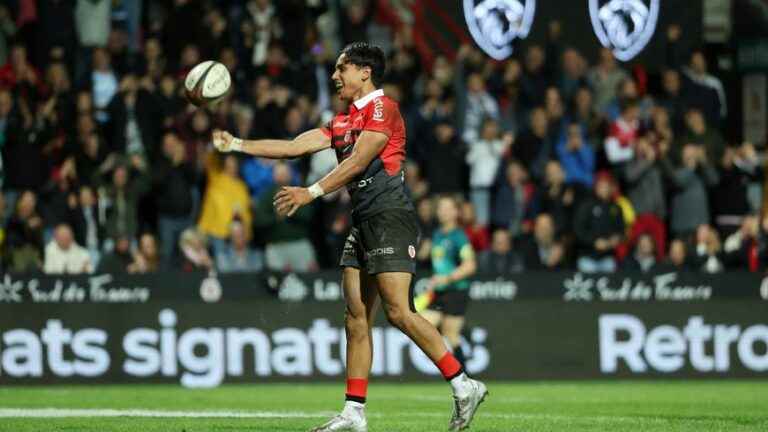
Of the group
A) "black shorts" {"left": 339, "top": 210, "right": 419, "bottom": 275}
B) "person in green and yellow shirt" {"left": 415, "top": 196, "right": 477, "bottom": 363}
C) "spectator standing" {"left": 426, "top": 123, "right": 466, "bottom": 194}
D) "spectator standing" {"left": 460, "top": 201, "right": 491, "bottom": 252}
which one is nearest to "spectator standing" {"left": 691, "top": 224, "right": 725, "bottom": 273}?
"spectator standing" {"left": 460, "top": 201, "right": 491, "bottom": 252}

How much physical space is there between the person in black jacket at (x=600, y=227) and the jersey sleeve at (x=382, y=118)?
9.66m

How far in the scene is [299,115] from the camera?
19094 millimetres

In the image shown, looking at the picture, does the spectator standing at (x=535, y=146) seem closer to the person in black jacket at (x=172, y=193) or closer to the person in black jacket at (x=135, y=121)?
the person in black jacket at (x=172, y=193)

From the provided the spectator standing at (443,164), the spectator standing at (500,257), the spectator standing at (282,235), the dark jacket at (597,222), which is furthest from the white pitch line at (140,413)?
the spectator standing at (443,164)

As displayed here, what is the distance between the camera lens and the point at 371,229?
31.0ft

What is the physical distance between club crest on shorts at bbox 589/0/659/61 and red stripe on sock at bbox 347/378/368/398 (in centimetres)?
731

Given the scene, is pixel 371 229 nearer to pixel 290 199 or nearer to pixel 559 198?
pixel 290 199

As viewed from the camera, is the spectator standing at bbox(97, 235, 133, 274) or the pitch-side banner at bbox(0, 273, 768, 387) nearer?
the pitch-side banner at bbox(0, 273, 768, 387)

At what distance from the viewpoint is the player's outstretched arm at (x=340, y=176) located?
8898mm

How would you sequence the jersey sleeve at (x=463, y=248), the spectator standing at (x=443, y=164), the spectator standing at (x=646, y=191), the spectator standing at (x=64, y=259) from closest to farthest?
the jersey sleeve at (x=463, y=248) → the spectator standing at (x=64, y=259) → the spectator standing at (x=646, y=191) → the spectator standing at (x=443, y=164)

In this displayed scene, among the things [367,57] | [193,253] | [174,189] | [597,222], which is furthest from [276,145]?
[597,222]

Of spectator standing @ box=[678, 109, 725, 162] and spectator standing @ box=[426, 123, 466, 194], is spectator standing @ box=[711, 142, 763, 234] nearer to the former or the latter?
A: spectator standing @ box=[678, 109, 725, 162]

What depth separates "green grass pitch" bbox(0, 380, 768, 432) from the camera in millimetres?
10469

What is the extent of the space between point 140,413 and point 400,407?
2481mm
